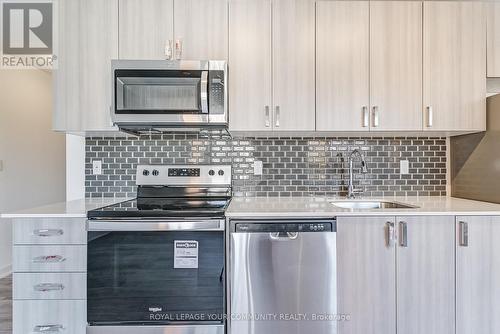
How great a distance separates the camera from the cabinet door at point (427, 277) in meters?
1.79

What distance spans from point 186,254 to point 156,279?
0.22 meters

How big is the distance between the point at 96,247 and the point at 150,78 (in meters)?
1.04

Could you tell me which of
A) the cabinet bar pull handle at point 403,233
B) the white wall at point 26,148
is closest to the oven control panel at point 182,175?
the cabinet bar pull handle at point 403,233

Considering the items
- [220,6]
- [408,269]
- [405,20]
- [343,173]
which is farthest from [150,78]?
[408,269]

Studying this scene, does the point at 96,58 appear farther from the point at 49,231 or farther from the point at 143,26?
the point at 49,231

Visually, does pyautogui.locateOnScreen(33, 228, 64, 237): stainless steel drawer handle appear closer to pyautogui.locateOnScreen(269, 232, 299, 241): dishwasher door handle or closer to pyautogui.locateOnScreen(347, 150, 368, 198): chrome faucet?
pyautogui.locateOnScreen(269, 232, 299, 241): dishwasher door handle

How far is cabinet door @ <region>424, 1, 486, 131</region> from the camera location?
2.14m

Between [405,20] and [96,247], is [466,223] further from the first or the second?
[96,247]

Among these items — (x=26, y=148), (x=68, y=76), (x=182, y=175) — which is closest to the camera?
(x=68, y=76)

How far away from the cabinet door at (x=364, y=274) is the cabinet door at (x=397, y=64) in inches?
29.4

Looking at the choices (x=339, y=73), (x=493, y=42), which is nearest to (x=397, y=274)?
(x=339, y=73)

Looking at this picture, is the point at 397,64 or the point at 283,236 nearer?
the point at 283,236

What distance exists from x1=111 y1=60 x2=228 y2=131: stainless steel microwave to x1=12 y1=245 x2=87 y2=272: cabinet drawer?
2.64 feet

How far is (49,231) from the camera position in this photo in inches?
68.6
